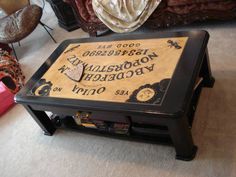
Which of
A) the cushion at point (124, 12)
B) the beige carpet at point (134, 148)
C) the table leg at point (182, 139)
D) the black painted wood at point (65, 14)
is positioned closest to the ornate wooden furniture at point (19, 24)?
the black painted wood at point (65, 14)

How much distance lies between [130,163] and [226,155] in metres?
0.54

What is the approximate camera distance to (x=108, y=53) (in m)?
1.78

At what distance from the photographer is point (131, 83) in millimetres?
1472

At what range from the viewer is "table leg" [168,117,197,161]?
1.31 metres

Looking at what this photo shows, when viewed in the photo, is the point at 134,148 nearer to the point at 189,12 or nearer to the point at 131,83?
the point at 131,83

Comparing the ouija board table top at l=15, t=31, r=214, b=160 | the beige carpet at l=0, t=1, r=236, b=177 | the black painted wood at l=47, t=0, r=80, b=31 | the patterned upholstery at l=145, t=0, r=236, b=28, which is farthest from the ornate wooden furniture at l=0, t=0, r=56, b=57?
the patterned upholstery at l=145, t=0, r=236, b=28

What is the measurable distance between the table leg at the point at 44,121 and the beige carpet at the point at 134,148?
49 millimetres

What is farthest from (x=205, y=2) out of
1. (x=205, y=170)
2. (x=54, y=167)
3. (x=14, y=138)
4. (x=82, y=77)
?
(x=14, y=138)

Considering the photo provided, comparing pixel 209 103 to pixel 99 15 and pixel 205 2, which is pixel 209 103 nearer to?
pixel 205 2

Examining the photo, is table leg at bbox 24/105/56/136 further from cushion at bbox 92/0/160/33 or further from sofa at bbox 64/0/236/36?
sofa at bbox 64/0/236/36

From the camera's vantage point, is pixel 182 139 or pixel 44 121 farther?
pixel 44 121

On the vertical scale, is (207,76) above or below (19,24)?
below

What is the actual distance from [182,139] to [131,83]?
399 millimetres

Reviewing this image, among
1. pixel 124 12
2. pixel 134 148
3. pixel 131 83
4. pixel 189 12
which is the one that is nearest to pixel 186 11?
pixel 189 12
